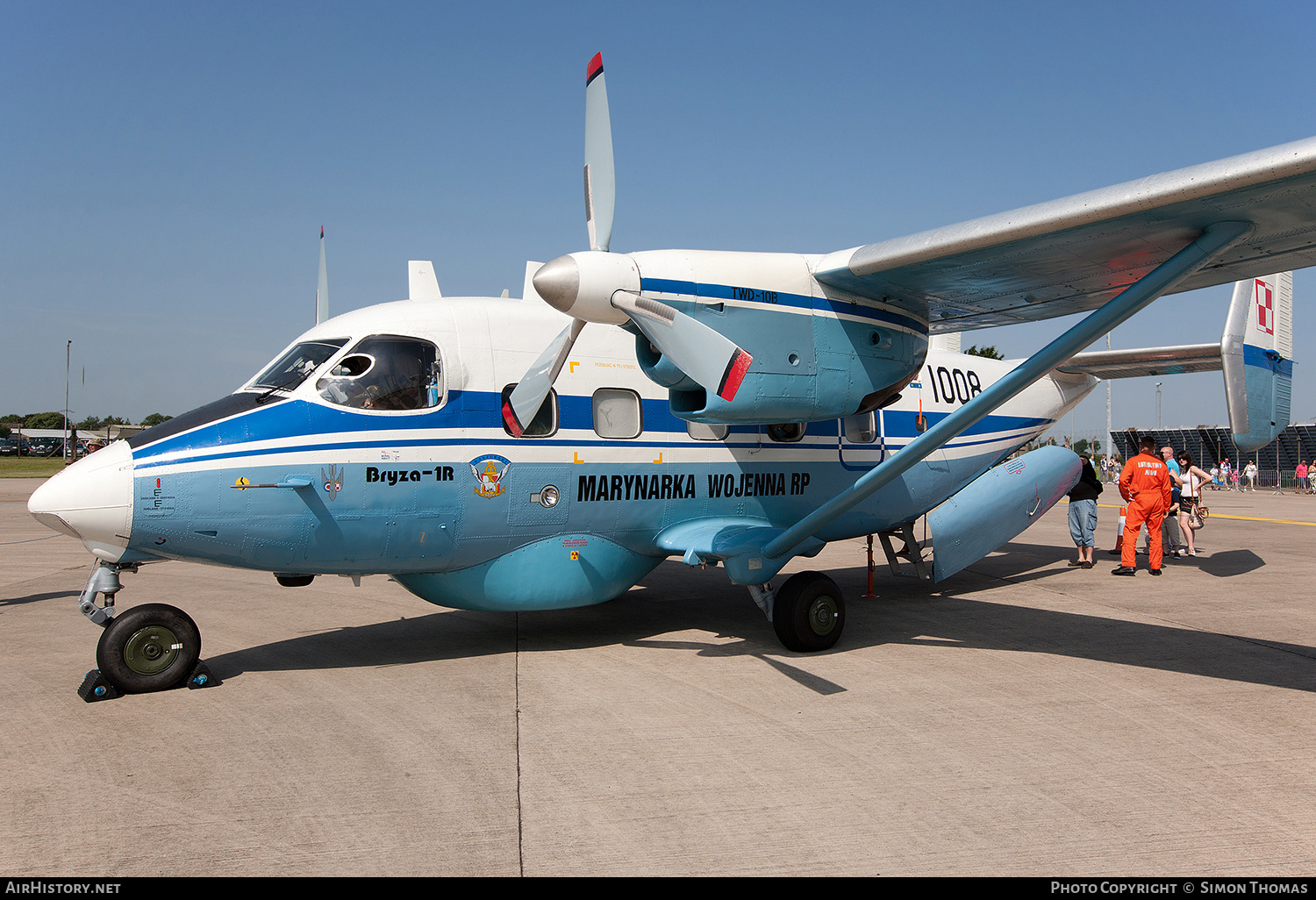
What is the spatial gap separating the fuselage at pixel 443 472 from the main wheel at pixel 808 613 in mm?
1027

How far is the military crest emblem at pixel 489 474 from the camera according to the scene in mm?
6637

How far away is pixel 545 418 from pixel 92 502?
332 cm

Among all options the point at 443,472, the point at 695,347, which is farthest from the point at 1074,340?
the point at 443,472

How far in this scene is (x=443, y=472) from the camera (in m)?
6.52

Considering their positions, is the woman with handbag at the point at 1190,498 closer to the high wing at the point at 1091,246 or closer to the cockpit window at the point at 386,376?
the high wing at the point at 1091,246

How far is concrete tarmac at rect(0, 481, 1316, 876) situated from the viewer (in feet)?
11.9

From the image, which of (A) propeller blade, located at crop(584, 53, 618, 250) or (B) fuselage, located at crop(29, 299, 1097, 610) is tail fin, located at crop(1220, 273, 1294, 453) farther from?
(A) propeller blade, located at crop(584, 53, 618, 250)

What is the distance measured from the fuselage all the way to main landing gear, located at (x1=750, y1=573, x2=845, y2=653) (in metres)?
1.01

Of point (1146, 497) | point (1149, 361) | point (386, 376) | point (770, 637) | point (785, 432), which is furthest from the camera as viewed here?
point (1146, 497)

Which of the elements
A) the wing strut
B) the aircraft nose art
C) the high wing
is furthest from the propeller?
the aircraft nose art

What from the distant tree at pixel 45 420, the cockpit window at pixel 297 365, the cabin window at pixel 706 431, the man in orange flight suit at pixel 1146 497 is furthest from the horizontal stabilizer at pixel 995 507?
the distant tree at pixel 45 420

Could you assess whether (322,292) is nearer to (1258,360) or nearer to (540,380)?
(540,380)

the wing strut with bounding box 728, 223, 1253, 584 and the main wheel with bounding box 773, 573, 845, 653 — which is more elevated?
the wing strut with bounding box 728, 223, 1253, 584
